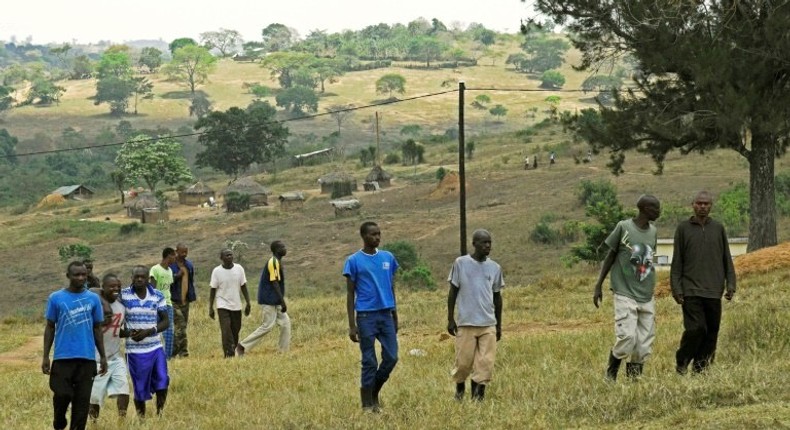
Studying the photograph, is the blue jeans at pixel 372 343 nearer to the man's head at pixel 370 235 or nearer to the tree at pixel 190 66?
the man's head at pixel 370 235

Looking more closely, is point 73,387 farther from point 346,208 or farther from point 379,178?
point 379,178

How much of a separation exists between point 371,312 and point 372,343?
250 mm

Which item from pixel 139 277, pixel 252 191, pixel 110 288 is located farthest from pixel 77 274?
pixel 252 191

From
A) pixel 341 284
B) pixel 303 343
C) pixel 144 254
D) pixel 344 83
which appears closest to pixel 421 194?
pixel 144 254

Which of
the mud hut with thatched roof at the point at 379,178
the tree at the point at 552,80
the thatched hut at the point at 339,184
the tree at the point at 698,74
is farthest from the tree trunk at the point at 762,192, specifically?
the tree at the point at 552,80

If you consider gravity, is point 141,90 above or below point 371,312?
below

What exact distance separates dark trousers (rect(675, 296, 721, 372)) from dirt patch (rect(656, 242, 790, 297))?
9.59 metres

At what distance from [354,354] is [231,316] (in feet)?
5.93

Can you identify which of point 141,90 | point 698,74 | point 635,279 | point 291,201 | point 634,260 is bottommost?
point 291,201

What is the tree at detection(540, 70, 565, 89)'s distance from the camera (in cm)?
13438

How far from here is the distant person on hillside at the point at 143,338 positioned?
915 centimetres

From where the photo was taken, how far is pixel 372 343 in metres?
8.95

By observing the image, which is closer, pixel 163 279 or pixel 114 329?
pixel 114 329

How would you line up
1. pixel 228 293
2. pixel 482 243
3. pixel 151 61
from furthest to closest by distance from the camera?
pixel 151 61
pixel 228 293
pixel 482 243
